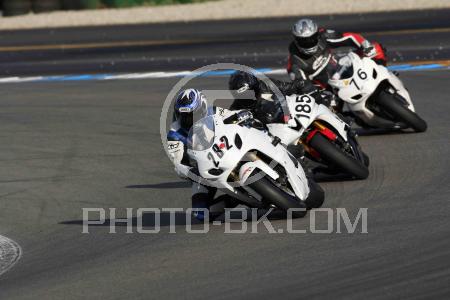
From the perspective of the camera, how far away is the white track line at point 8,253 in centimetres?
975

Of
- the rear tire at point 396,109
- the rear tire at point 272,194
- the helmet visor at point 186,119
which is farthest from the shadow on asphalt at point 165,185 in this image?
the rear tire at point 396,109

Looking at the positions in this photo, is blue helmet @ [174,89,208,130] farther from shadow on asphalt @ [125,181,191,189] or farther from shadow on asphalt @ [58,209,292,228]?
shadow on asphalt @ [125,181,191,189]

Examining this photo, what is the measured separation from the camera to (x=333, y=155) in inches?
472

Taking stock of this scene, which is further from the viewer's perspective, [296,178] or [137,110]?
[137,110]

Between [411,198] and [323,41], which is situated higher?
[323,41]

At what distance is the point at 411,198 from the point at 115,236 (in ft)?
9.61

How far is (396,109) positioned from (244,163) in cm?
494

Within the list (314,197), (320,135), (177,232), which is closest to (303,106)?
(320,135)

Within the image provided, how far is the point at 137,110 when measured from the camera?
18.7m

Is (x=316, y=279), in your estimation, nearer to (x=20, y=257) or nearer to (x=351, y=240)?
(x=351, y=240)

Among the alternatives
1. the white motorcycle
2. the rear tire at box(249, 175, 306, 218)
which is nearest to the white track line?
the rear tire at box(249, 175, 306, 218)

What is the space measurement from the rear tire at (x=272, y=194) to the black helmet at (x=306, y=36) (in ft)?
17.2

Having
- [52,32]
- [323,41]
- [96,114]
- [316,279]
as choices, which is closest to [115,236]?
[316,279]

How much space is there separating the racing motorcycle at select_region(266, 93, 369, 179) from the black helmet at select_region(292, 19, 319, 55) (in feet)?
9.73
